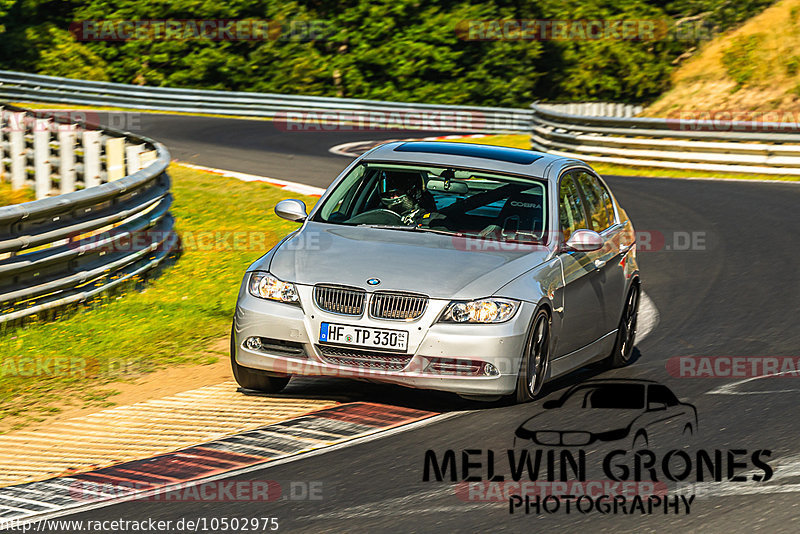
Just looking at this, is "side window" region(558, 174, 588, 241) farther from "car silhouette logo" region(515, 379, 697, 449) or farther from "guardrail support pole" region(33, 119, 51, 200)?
"guardrail support pole" region(33, 119, 51, 200)

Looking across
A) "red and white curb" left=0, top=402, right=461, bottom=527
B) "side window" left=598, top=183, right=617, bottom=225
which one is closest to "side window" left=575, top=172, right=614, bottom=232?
"side window" left=598, top=183, right=617, bottom=225

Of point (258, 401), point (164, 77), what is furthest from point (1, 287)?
point (164, 77)

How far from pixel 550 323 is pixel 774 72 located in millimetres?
29345

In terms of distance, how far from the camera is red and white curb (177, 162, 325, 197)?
18.8 metres

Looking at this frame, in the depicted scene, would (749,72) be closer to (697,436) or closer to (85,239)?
(85,239)

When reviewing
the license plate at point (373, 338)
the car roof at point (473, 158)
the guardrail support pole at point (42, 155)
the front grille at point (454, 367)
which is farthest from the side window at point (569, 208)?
the guardrail support pole at point (42, 155)

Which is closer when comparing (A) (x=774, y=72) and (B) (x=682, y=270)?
(B) (x=682, y=270)

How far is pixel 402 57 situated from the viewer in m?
46.7

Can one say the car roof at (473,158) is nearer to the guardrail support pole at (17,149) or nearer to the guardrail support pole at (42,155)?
the guardrail support pole at (42,155)

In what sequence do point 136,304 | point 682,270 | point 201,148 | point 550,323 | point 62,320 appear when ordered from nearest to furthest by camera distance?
point 550,323, point 62,320, point 136,304, point 682,270, point 201,148

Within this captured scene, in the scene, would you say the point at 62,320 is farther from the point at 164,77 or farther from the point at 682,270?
the point at 164,77

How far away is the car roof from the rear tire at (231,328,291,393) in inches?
79.0

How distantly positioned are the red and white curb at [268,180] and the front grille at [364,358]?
1072 centimetres

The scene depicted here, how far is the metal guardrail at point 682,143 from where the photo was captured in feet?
76.6
